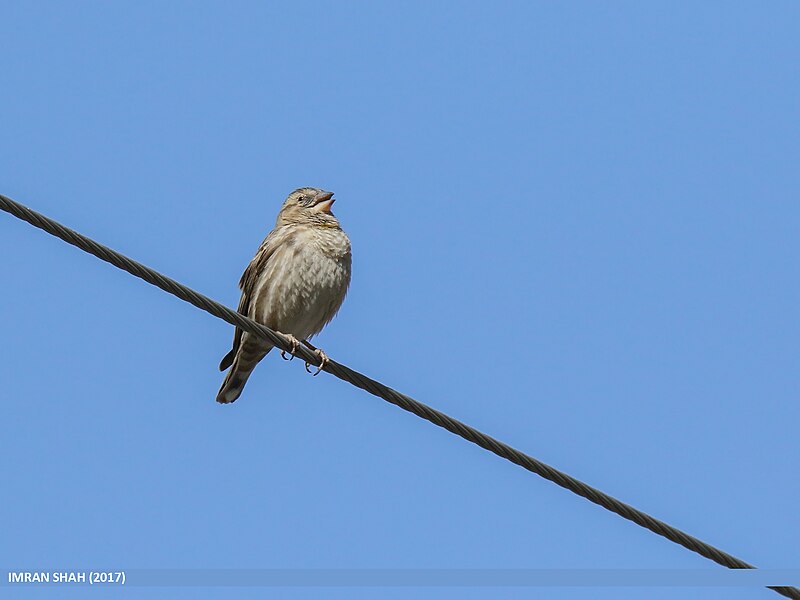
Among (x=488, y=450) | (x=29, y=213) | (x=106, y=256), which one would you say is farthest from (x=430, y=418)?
(x=29, y=213)

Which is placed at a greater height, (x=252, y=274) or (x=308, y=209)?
(x=308, y=209)

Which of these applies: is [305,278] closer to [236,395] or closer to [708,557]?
[236,395]

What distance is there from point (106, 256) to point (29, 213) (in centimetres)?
47

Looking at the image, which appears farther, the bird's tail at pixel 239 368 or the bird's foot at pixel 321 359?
the bird's tail at pixel 239 368

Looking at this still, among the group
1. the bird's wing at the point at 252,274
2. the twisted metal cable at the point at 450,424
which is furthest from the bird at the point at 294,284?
the twisted metal cable at the point at 450,424

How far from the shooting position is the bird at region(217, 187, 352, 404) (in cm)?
1062

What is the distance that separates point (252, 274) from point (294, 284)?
66 centimetres

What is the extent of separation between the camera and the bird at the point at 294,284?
34.9 feet

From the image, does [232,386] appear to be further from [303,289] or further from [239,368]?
[303,289]

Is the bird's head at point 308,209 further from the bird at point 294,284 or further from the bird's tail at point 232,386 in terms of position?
the bird's tail at point 232,386

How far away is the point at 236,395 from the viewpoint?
11523mm

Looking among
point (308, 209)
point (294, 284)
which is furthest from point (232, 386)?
point (308, 209)

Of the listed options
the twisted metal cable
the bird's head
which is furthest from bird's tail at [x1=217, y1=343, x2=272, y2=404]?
the twisted metal cable

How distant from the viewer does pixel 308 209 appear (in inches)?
454
